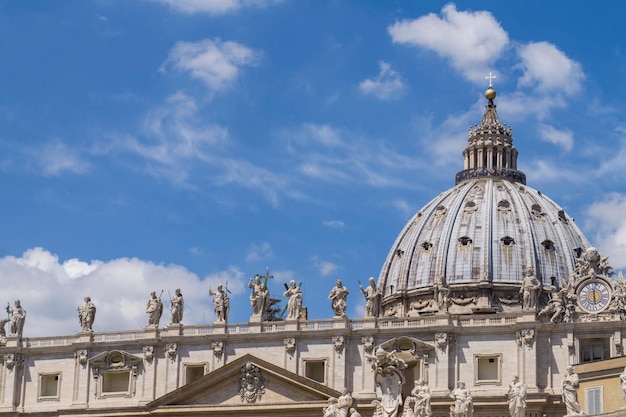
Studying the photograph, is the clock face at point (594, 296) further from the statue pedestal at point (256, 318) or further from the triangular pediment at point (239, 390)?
the statue pedestal at point (256, 318)

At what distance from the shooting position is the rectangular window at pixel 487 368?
377 ft

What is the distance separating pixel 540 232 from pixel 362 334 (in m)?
64.8

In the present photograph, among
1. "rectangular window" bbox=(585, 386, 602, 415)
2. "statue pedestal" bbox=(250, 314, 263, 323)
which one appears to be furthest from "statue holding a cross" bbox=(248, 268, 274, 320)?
"rectangular window" bbox=(585, 386, 602, 415)

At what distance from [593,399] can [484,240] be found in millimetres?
85686

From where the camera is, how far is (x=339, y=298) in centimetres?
11981

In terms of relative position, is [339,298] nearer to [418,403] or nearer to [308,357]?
[308,357]

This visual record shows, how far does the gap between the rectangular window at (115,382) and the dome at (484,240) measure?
52497mm

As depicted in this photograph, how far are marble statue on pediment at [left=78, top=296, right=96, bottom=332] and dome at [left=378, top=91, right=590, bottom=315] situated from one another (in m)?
51.9

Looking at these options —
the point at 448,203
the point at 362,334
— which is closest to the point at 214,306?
the point at 362,334

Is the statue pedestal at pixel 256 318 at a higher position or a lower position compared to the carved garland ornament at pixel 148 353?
higher

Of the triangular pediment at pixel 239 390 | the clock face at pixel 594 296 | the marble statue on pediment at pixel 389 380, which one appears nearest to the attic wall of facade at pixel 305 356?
the triangular pediment at pixel 239 390

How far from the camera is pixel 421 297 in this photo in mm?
173875

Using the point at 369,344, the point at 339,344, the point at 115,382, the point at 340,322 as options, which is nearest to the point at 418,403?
the point at 369,344

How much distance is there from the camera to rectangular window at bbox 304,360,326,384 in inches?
4688
